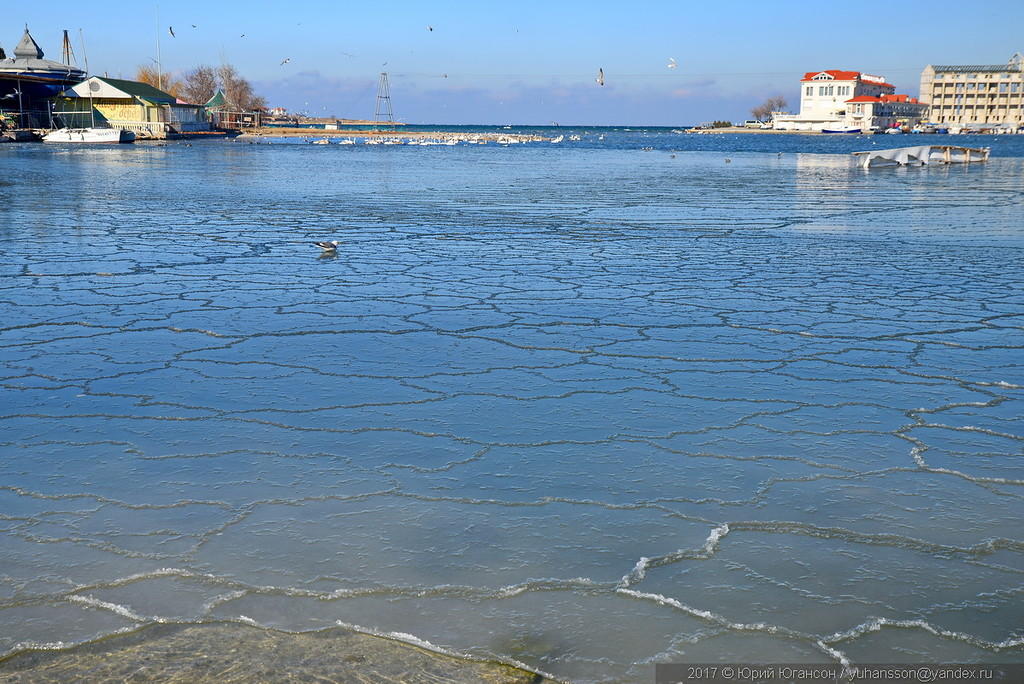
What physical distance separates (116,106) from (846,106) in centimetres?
9155

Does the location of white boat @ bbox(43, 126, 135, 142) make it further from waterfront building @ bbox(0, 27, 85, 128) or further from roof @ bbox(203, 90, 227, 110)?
roof @ bbox(203, 90, 227, 110)

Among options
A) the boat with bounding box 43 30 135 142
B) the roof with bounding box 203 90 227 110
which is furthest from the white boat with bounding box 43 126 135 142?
the roof with bounding box 203 90 227 110

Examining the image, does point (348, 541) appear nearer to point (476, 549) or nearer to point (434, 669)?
point (476, 549)

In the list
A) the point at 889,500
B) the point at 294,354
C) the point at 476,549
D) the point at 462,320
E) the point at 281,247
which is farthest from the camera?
the point at 281,247

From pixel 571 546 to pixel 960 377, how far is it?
318 cm

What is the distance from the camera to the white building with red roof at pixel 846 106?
382ft

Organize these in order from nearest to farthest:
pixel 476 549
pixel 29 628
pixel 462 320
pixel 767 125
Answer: pixel 29 628
pixel 476 549
pixel 462 320
pixel 767 125

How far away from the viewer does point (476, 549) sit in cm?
317

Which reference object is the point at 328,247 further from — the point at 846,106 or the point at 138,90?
the point at 846,106

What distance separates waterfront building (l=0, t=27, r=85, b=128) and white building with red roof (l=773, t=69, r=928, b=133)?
3574 inches

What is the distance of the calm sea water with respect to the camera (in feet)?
9.04

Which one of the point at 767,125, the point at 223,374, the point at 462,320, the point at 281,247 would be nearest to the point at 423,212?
the point at 281,247

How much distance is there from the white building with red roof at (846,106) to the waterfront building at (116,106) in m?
84.2

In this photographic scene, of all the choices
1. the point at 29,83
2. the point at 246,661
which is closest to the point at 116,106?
the point at 29,83
